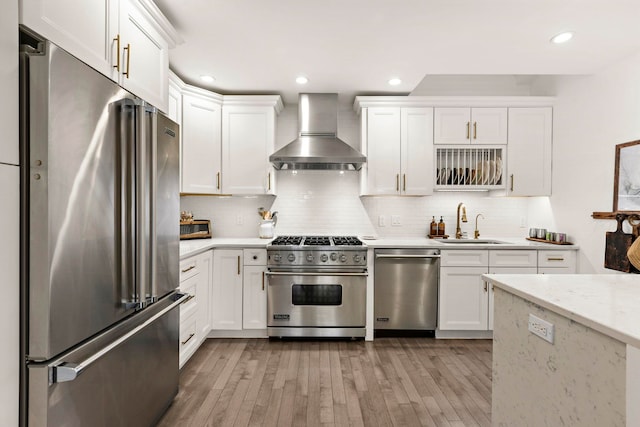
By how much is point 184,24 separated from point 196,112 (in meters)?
1.09

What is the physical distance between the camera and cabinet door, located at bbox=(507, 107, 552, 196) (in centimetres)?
350

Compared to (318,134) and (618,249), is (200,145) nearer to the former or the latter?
(318,134)

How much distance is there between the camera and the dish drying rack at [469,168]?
3.54 metres

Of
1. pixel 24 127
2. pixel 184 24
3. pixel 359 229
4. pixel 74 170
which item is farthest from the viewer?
pixel 359 229

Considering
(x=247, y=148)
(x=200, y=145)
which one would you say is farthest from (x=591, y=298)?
(x=200, y=145)

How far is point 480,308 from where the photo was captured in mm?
3225

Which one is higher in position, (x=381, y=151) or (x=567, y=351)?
(x=381, y=151)

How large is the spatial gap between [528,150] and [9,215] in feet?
13.4

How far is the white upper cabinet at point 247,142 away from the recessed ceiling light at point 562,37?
2408 millimetres

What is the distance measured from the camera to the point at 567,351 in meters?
1.12

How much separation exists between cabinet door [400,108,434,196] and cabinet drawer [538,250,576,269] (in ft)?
3.97

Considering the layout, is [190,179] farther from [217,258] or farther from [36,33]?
[36,33]

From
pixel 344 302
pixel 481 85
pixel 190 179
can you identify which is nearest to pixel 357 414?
pixel 344 302

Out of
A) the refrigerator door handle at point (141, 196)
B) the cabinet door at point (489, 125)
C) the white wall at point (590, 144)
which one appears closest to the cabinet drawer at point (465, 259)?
the white wall at point (590, 144)
